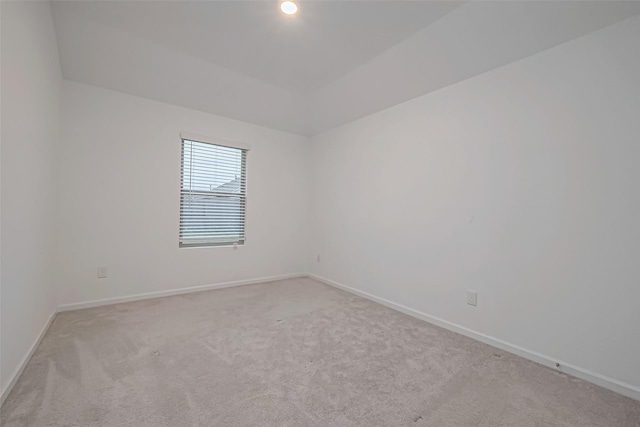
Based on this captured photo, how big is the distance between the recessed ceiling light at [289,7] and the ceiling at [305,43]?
0.05 m

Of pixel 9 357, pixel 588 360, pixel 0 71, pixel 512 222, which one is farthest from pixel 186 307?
pixel 588 360

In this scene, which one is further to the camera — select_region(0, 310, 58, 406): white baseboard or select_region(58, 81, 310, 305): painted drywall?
select_region(58, 81, 310, 305): painted drywall

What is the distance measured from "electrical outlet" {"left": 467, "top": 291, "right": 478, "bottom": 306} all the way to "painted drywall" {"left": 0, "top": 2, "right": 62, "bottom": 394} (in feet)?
A: 10.7

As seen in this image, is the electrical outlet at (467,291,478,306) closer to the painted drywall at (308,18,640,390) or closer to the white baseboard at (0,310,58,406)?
the painted drywall at (308,18,640,390)

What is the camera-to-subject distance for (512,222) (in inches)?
88.1

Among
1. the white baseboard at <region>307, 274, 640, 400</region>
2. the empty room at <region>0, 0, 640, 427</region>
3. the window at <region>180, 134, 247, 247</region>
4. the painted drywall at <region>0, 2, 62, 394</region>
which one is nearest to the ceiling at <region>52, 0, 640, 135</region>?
the empty room at <region>0, 0, 640, 427</region>

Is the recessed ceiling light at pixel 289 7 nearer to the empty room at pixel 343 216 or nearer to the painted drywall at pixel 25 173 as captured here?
the empty room at pixel 343 216

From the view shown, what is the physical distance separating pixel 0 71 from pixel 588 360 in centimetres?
382

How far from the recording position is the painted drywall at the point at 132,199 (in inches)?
114

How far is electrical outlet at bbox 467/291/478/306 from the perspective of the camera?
2.46m

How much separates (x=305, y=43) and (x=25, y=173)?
2.35 m

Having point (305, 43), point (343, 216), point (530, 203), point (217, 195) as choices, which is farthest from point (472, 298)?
point (217, 195)

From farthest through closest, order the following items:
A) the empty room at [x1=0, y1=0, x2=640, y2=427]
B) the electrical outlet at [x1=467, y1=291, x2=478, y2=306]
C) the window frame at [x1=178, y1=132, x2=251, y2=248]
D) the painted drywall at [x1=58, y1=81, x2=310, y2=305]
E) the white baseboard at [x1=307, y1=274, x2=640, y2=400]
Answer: the window frame at [x1=178, y1=132, x2=251, y2=248]
the painted drywall at [x1=58, y1=81, x2=310, y2=305]
the electrical outlet at [x1=467, y1=291, x2=478, y2=306]
the white baseboard at [x1=307, y1=274, x2=640, y2=400]
the empty room at [x1=0, y1=0, x2=640, y2=427]

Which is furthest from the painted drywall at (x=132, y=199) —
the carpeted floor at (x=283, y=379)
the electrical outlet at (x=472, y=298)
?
the electrical outlet at (x=472, y=298)
